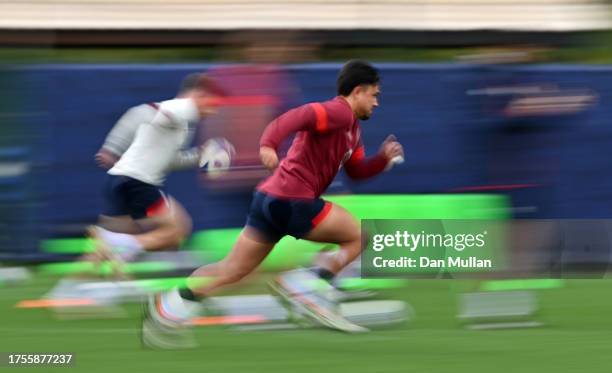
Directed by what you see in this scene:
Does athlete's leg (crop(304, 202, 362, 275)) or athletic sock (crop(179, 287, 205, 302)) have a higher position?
athlete's leg (crop(304, 202, 362, 275))

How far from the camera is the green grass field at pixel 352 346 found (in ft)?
23.2

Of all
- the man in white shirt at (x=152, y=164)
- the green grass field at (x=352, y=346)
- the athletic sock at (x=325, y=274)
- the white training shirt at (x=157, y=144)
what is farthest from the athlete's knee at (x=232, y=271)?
the white training shirt at (x=157, y=144)

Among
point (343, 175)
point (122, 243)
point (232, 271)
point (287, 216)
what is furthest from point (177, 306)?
point (343, 175)

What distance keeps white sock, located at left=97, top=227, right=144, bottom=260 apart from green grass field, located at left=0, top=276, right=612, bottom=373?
0.38m

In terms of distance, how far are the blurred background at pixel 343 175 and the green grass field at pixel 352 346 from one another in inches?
0.9

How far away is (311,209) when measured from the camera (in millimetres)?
7938

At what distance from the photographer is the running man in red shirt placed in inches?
308

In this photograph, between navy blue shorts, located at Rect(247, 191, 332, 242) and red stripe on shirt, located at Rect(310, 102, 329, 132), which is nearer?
red stripe on shirt, located at Rect(310, 102, 329, 132)

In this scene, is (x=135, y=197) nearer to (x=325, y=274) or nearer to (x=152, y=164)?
(x=152, y=164)

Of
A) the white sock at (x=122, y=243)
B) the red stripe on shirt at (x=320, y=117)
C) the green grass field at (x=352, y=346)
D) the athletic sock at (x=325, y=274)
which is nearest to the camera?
the green grass field at (x=352, y=346)

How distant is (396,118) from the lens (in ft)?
40.9

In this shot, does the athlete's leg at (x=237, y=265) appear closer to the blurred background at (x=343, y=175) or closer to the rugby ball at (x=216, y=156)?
the blurred background at (x=343, y=175)

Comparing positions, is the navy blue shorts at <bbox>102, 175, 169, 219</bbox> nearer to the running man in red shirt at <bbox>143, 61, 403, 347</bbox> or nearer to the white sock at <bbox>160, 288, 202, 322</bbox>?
the running man in red shirt at <bbox>143, 61, 403, 347</bbox>

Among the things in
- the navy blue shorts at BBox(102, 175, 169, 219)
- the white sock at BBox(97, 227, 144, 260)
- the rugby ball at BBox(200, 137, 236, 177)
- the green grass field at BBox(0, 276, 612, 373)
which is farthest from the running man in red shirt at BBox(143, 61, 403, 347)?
the navy blue shorts at BBox(102, 175, 169, 219)
